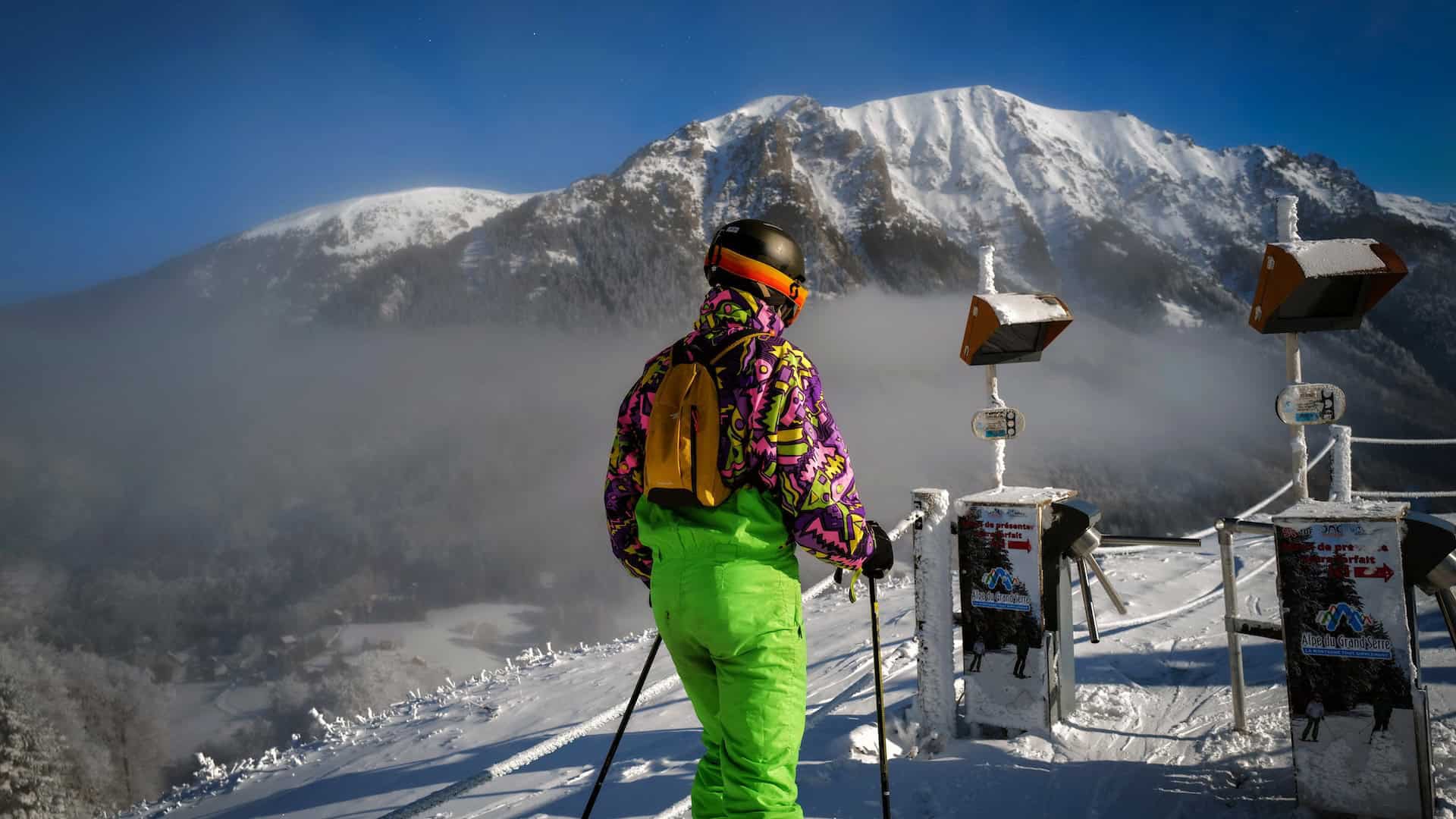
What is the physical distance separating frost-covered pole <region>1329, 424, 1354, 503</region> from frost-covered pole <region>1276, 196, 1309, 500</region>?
0.72 ft

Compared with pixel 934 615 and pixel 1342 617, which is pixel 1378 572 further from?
pixel 934 615

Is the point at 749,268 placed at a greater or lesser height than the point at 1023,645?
greater

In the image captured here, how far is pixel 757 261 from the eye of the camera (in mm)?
2225

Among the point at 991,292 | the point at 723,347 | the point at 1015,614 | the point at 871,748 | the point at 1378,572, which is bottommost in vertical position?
the point at 871,748

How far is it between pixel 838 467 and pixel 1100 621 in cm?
514

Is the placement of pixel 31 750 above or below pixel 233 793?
below

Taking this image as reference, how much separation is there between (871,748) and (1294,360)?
112 inches

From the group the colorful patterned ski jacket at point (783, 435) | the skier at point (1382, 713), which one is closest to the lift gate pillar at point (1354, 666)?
the skier at point (1382, 713)

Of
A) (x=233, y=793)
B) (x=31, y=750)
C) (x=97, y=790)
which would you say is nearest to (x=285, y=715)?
(x=97, y=790)

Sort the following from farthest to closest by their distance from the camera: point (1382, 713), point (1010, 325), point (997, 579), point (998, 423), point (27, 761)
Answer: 1. point (27, 761)
2. point (998, 423)
3. point (1010, 325)
4. point (997, 579)
5. point (1382, 713)

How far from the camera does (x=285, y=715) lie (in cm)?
4703

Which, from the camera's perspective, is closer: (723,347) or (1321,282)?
(723,347)

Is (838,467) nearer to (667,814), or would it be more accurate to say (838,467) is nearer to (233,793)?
(667,814)

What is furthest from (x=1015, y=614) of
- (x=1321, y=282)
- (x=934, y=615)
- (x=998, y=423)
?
(x=1321, y=282)
